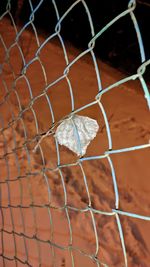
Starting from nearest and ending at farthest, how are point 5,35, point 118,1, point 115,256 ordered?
point 118,1 < point 115,256 < point 5,35

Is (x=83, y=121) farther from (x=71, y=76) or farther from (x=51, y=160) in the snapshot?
(x=71, y=76)

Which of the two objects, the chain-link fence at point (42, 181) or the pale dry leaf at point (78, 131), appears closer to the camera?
the pale dry leaf at point (78, 131)

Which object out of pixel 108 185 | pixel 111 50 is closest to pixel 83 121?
pixel 111 50

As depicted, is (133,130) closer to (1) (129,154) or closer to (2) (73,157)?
(1) (129,154)

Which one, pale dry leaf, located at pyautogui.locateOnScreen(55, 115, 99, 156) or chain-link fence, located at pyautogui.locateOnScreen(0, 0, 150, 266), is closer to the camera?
pale dry leaf, located at pyautogui.locateOnScreen(55, 115, 99, 156)

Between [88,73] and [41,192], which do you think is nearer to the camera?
[41,192]

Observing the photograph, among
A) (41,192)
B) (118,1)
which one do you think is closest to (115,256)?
(41,192)

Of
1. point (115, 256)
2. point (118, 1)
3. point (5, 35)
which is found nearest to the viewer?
point (118, 1)

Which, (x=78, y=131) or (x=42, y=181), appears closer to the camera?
(x=78, y=131)

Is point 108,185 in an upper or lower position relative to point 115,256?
upper

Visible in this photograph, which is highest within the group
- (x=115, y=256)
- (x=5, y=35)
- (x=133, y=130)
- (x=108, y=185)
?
(x=5, y=35)
